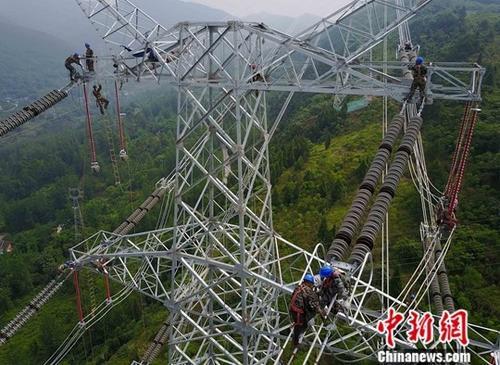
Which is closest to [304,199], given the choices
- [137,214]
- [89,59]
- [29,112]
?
[137,214]

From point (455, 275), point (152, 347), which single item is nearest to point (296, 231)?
point (455, 275)

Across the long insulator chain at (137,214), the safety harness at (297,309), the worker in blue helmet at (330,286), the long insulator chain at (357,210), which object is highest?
the long insulator chain at (137,214)

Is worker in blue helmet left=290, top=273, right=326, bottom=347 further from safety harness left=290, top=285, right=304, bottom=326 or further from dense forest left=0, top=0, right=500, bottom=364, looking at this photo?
dense forest left=0, top=0, right=500, bottom=364

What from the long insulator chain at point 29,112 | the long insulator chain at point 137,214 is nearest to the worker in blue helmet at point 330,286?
the long insulator chain at point 29,112

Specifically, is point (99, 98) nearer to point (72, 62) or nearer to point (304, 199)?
point (72, 62)

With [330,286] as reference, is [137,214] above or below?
above

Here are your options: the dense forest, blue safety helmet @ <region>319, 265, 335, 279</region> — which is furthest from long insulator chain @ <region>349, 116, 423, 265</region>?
the dense forest

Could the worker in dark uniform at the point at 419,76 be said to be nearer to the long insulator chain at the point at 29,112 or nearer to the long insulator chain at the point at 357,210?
the long insulator chain at the point at 357,210
